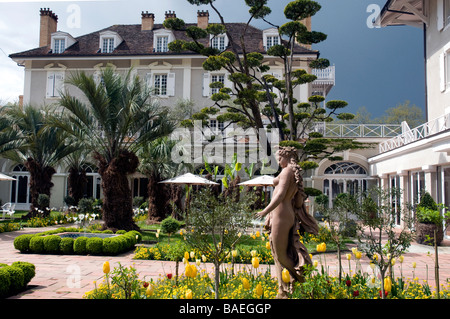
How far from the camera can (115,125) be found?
12.3 meters

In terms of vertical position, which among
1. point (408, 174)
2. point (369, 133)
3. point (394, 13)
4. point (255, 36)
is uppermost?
point (255, 36)

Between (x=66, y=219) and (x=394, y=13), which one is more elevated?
(x=394, y=13)

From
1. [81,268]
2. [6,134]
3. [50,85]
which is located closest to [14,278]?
[81,268]

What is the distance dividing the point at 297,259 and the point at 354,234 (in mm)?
907

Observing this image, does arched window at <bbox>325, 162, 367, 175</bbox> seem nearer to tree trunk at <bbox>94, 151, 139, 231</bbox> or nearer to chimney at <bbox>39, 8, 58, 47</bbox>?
tree trunk at <bbox>94, 151, 139, 231</bbox>

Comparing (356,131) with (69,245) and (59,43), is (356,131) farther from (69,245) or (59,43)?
(59,43)

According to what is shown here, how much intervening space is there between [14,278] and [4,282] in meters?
0.22

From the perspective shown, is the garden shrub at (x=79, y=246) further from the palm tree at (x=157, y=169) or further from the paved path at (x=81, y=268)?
the palm tree at (x=157, y=169)

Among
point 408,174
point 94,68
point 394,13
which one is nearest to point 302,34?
point 394,13

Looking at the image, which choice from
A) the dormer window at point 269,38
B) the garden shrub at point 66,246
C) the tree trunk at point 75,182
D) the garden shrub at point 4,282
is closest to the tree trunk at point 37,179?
the tree trunk at point 75,182

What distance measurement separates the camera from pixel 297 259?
4449 millimetres

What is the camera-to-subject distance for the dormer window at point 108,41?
2547 centimetres

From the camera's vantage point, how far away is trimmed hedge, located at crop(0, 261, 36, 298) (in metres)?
5.14

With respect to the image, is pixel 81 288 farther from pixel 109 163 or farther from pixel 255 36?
pixel 255 36
